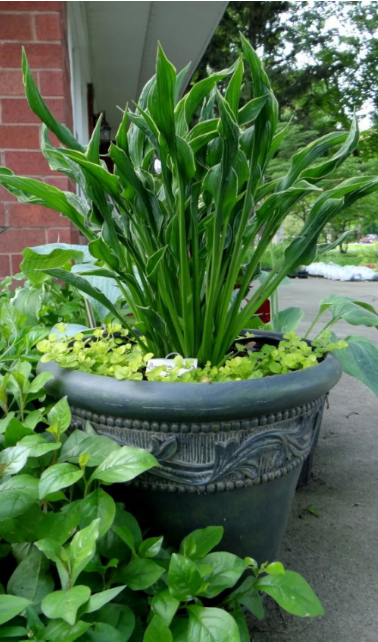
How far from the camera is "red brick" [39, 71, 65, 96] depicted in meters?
2.41

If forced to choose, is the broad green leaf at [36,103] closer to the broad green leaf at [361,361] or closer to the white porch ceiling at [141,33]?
the broad green leaf at [361,361]

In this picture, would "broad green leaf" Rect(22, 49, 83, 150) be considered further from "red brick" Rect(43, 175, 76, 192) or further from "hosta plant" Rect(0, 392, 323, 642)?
"red brick" Rect(43, 175, 76, 192)

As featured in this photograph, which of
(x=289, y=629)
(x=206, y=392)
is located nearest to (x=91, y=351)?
(x=206, y=392)

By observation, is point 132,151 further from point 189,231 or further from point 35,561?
point 35,561

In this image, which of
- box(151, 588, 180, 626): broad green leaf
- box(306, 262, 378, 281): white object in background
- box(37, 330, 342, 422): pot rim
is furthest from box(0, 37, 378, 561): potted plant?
box(306, 262, 378, 281): white object in background

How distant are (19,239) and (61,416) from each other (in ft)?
5.86

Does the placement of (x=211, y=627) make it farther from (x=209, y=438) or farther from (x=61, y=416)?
(x=61, y=416)

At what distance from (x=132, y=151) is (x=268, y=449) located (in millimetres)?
765

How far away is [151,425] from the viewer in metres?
0.91

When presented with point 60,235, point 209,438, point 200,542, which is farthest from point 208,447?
point 60,235

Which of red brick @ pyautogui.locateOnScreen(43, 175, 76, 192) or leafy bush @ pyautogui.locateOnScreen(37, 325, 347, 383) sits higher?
red brick @ pyautogui.locateOnScreen(43, 175, 76, 192)

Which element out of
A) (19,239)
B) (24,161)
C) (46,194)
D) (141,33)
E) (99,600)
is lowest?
(99,600)

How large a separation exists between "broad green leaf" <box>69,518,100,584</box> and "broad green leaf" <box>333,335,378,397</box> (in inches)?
30.1

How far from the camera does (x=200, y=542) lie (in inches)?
34.9
